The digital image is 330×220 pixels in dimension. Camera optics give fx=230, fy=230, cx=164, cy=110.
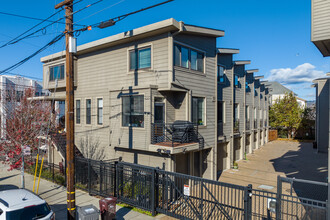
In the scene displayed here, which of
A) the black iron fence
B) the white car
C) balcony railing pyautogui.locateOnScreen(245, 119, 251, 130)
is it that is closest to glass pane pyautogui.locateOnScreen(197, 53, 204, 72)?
the black iron fence

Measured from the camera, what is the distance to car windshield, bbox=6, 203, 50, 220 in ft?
21.1

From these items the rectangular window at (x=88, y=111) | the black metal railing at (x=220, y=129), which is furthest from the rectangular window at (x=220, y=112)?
the rectangular window at (x=88, y=111)

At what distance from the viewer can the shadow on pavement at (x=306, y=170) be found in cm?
1399

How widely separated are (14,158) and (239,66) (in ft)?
66.6

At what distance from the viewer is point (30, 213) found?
667 cm

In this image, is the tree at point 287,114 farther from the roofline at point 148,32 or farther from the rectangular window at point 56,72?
the rectangular window at point 56,72

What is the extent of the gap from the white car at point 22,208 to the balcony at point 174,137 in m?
5.74

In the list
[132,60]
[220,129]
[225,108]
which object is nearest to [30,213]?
[132,60]

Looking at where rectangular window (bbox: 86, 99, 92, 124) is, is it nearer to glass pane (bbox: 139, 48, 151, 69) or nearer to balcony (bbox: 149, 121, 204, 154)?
glass pane (bbox: 139, 48, 151, 69)

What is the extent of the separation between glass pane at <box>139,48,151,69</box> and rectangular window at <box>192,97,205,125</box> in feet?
11.2

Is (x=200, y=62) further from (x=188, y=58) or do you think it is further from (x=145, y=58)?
(x=145, y=58)

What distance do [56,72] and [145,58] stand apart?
32.3 ft

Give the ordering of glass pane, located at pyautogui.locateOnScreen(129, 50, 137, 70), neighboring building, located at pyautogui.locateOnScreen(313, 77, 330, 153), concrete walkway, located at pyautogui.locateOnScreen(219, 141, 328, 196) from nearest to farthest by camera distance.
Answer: glass pane, located at pyautogui.locateOnScreen(129, 50, 137, 70) < concrete walkway, located at pyautogui.locateOnScreen(219, 141, 328, 196) < neighboring building, located at pyautogui.locateOnScreen(313, 77, 330, 153)

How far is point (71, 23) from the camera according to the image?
320 inches
